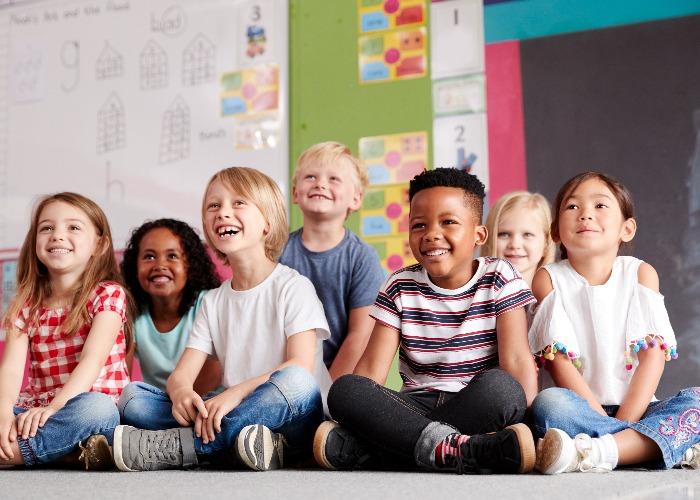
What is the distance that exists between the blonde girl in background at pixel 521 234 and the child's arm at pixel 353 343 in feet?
1.07

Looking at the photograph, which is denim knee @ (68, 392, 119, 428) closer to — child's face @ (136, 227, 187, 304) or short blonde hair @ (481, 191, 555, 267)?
child's face @ (136, 227, 187, 304)

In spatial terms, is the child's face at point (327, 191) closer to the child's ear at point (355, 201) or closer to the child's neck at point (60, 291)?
the child's ear at point (355, 201)

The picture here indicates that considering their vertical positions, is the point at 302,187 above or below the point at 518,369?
above

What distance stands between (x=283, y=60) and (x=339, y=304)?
40.1 inches

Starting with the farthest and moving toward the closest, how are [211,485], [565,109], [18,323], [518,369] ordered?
[565,109] < [18,323] < [518,369] < [211,485]

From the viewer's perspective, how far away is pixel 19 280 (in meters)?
1.80

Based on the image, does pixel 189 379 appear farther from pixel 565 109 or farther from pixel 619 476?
pixel 565 109

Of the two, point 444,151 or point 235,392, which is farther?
point 444,151

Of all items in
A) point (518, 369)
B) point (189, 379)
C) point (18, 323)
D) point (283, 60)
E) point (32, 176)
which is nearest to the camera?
point (518, 369)

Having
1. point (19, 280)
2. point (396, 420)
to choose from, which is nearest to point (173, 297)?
point (19, 280)

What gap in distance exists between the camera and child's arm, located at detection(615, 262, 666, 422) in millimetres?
1380

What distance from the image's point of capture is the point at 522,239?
1.87 meters

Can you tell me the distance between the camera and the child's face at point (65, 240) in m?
1.73

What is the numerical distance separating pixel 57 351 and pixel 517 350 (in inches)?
36.8
